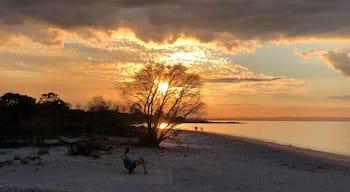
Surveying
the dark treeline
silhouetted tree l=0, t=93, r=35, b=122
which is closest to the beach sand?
the dark treeline

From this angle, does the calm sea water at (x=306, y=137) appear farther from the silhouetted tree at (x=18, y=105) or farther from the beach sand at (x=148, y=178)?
the beach sand at (x=148, y=178)

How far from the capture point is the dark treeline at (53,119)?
4103cm

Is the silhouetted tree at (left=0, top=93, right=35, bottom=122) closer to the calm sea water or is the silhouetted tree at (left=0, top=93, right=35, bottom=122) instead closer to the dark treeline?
the dark treeline

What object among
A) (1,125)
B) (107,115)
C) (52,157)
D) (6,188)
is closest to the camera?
(6,188)

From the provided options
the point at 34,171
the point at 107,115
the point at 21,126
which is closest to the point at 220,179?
the point at 34,171

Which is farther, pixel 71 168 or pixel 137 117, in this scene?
pixel 137 117

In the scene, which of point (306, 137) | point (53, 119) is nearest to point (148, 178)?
point (53, 119)

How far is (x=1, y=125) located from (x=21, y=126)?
172 centimetres

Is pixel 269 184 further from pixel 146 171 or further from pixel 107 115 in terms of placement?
pixel 107 115

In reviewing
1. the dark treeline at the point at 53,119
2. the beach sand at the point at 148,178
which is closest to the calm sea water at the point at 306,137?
Result: the dark treeline at the point at 53,119

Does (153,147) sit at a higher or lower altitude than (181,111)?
lower

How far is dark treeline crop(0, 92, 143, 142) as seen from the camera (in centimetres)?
4103

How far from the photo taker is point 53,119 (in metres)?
49.1

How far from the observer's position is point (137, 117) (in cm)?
3669
